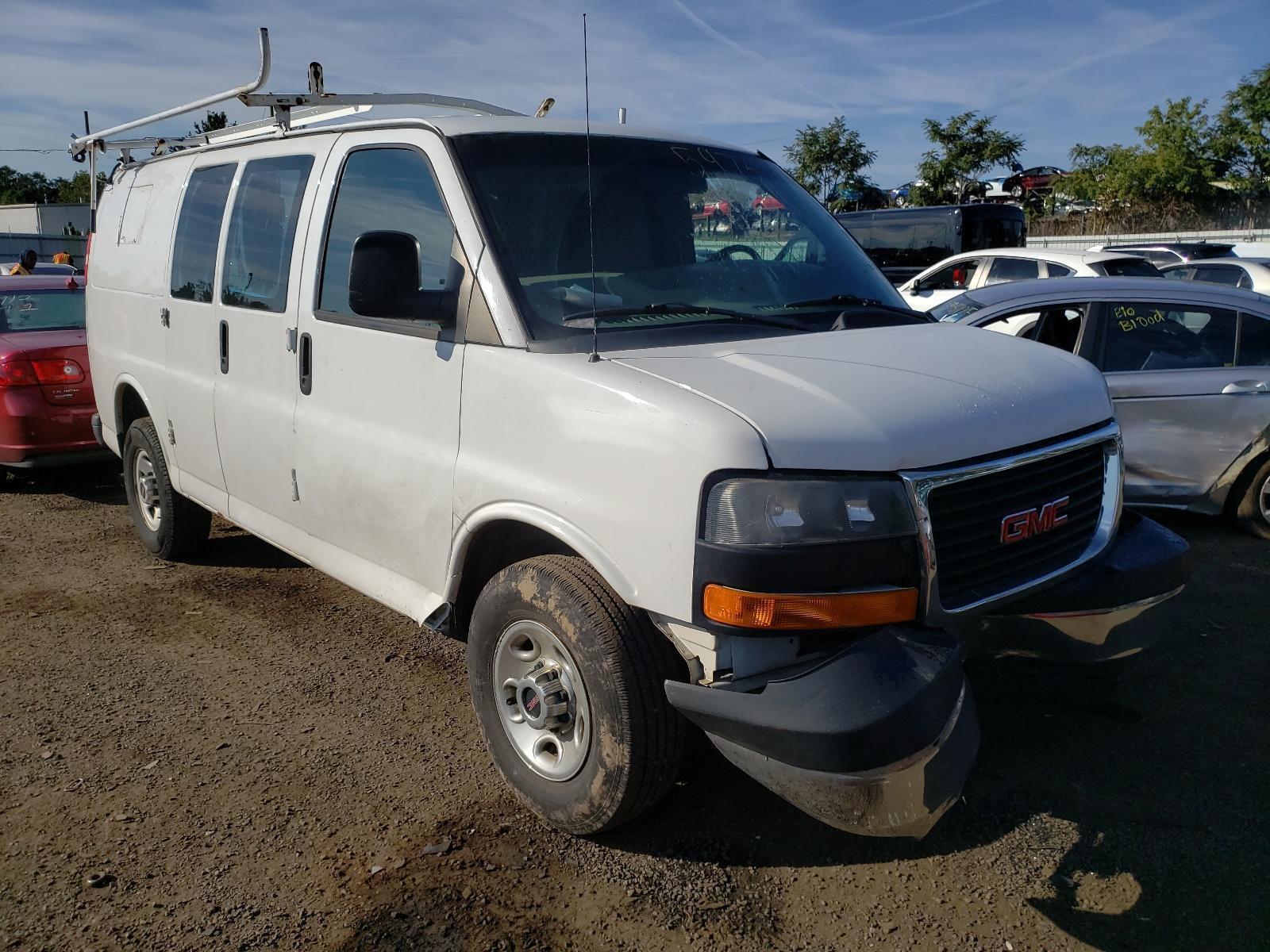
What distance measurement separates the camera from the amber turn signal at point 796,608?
248cm

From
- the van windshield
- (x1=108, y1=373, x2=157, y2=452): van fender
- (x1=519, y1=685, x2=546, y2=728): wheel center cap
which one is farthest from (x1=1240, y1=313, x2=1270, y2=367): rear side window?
(x1=108, y1=373, x2=157, y2=452): van fender

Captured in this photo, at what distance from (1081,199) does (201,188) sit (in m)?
41.3

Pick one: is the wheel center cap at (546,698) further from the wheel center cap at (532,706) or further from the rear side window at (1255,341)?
the rear side window at (1255,341)

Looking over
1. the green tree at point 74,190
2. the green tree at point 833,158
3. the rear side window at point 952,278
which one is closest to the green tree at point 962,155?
the green tree at point 833,158

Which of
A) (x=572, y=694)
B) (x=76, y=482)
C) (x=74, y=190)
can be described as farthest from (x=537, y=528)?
(x=74, y=190)

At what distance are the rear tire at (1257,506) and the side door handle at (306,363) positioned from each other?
5.51 meters

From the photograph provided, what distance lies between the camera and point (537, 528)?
9.93 feet

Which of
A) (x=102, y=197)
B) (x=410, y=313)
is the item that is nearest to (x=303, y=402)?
(x=410, y=313)

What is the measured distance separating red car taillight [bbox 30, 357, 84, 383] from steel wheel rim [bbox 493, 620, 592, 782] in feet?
18.3

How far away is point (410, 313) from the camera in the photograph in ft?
10.6

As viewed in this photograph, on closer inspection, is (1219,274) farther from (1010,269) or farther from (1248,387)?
(1248,387)

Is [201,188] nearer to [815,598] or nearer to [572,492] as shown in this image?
[572,492]

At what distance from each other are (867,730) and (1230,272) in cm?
1462

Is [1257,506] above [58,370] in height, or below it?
below
